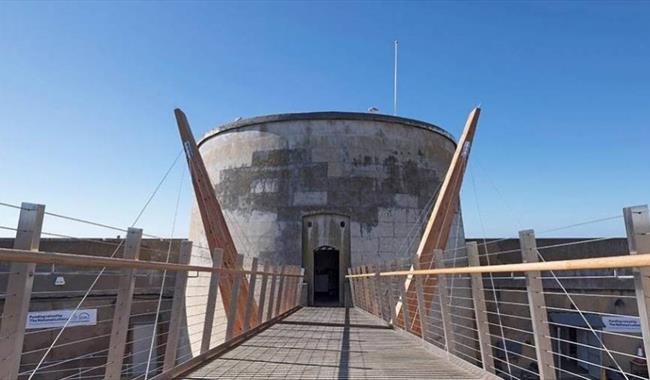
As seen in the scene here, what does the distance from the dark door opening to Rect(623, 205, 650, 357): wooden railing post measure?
16.4 m

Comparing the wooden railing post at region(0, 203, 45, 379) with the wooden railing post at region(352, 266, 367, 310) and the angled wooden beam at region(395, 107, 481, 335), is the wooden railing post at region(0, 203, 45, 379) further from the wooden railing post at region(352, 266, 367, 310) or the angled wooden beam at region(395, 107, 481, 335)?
the wooden railing post at region(352, 266, 367, 310)

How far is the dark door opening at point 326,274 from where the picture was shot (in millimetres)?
18312

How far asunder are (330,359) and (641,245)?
11.0 feet

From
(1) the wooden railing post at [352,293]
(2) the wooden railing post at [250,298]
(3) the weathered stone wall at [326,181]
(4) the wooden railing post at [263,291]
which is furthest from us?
(3) the weathered stone wall at [326,181]

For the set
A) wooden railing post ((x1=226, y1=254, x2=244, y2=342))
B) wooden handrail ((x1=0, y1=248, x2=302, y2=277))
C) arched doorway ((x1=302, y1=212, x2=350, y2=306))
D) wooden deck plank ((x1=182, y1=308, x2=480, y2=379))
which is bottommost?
wooden deck plank ((x1=182, y1=308, x2=480, y2=379))

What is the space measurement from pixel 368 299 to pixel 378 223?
4272 mm

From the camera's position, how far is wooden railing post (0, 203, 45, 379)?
1.88 m

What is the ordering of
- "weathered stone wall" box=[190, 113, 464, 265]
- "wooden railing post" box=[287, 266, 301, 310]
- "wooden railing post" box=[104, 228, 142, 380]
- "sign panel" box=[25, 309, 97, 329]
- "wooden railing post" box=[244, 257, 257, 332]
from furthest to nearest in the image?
1. "weathered stone wall" box=[190, 113, 464, 265]
2. "sign panel" box=[25, 309, 97, 329]
3. "wooden railing post" box=[287, 266, 301, 310]
4. "wooden railing post" box=[244, 257, 257, 332]
5. "wooden railing post" box=[104, 228, 142, 380]

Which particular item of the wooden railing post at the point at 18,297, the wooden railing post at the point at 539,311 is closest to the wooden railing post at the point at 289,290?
the wooden railing post at the point at 539,311

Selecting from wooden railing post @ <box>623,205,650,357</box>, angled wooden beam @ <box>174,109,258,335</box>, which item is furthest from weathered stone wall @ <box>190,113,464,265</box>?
wooden railing post @ <box>623,205,650,357</box>

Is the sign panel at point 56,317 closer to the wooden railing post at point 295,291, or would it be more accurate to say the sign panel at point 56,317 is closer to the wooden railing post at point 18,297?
the wooden railing post at point 295,291

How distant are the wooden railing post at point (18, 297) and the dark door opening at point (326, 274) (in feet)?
53.0

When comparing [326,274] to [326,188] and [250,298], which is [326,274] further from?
[250,298]

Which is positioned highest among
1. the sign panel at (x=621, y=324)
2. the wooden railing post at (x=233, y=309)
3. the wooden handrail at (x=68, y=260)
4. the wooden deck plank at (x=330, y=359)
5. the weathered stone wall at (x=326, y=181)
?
the weathered stone wall at (x=326, y=181)
